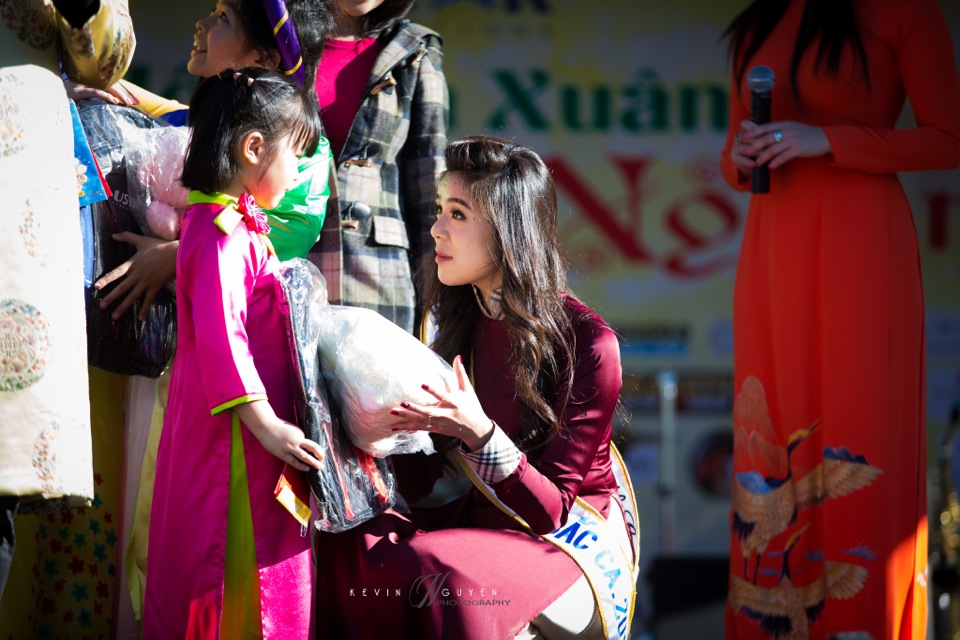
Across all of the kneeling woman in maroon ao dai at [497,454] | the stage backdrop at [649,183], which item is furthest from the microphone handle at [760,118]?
the stage backdrop at [649,183]

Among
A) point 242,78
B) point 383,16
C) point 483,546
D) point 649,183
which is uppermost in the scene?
point 383,16

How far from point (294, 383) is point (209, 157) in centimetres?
45

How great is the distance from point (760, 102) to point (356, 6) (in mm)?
1031

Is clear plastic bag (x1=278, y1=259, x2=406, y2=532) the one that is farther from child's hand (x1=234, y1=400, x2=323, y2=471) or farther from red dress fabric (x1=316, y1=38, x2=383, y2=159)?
red dress fabric (x1=316, y1=38, x2=383, y2=159)

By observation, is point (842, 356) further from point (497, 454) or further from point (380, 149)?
point (380, 149)

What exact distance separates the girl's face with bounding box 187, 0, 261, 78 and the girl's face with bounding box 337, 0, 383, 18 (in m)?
0.43

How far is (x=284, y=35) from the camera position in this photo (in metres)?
2.39

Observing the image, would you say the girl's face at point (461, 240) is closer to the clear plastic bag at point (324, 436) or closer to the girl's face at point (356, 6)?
the clear plastic bag at point (324, 436)

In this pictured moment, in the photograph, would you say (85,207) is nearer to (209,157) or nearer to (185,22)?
(209,157)

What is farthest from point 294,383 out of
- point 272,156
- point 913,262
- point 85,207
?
point 913,262

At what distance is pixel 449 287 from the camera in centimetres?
243

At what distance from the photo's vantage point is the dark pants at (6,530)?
1.77 m

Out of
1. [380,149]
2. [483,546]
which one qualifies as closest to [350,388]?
[483,546]

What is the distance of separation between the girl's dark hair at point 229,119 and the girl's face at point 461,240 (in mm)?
346
